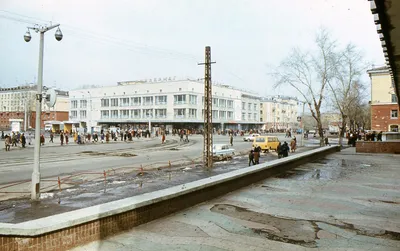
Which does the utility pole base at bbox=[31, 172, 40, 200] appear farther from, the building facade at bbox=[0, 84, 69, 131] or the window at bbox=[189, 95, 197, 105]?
the building facade at bbox=[0, 84, 69, 131]

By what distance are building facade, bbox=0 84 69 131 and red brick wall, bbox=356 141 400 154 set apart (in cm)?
9193

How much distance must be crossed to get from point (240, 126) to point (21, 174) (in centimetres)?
8968

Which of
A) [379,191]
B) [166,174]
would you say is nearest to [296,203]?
[379,191]

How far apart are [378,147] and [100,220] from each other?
2894cm

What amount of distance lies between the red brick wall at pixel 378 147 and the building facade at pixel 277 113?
323 feet

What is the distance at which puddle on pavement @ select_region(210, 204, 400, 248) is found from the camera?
5973 millimetres

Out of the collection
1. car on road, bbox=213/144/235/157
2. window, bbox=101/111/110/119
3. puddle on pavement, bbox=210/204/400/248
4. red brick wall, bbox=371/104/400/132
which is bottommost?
puddle on pavement, bbox=210/204/400/248

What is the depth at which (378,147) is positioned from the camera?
94.4 feet

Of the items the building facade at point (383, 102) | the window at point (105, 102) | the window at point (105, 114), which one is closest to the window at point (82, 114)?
the window at point (105, 114)

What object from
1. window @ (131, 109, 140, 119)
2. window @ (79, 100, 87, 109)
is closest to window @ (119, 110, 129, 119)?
window @ (131, 109, 140, 119)

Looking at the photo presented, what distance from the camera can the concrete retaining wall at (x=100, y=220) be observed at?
4645mm

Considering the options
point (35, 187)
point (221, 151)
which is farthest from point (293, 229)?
point (221, 151)

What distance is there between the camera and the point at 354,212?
26.0 ft

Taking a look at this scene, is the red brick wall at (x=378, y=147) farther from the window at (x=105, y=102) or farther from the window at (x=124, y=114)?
the window at (x=105, y=102)
